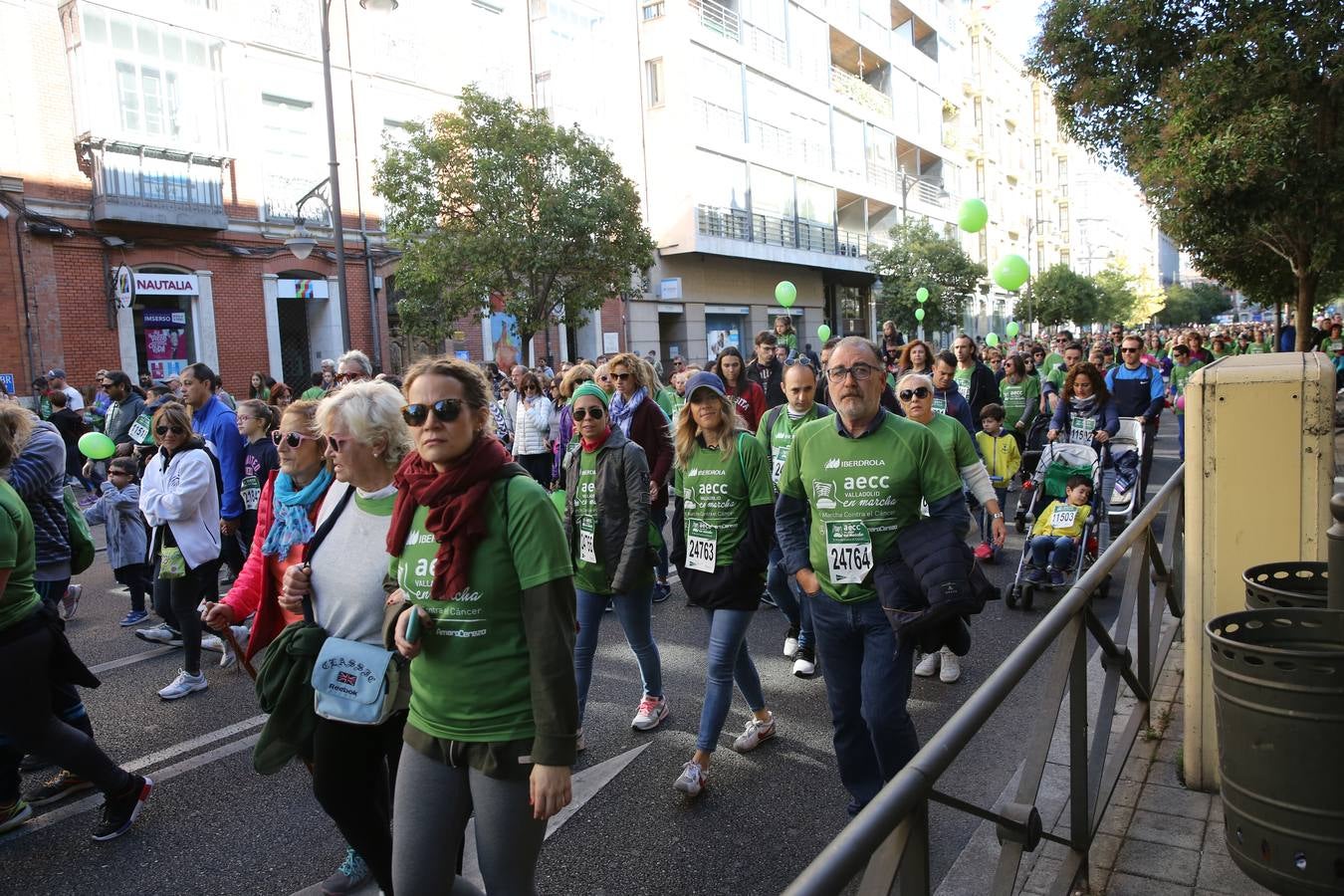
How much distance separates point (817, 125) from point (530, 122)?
19.5 metres

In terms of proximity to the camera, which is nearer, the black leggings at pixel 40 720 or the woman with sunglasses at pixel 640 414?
the black leggings at pixel 40 720

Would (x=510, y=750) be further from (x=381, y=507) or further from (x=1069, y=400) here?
(x=1069, y=400)

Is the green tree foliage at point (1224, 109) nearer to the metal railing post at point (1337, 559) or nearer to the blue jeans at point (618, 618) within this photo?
the blue jeans at point (618, 618)

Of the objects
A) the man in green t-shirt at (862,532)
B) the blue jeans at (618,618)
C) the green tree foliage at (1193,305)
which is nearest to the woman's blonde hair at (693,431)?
the blue jeans at (618,618)

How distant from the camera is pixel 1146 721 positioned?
13.9ft

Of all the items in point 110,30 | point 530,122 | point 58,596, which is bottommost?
point 58,596

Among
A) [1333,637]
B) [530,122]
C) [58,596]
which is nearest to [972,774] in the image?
[1333,637]

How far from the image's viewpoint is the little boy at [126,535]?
7.35 m

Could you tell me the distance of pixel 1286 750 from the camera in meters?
2.39

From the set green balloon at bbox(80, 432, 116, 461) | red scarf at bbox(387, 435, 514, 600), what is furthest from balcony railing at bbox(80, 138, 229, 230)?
red scarf at bbox(387, 435, 514, 600)

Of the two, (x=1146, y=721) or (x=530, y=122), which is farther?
(x=530, y=122)

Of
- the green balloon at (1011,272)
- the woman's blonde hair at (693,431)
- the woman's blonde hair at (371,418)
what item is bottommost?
the woman's blonde hair at (693,431)

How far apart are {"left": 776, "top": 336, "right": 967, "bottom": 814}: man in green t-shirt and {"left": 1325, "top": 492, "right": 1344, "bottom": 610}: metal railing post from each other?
1136mm

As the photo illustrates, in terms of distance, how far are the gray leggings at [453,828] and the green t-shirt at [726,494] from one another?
2089 millimetres
